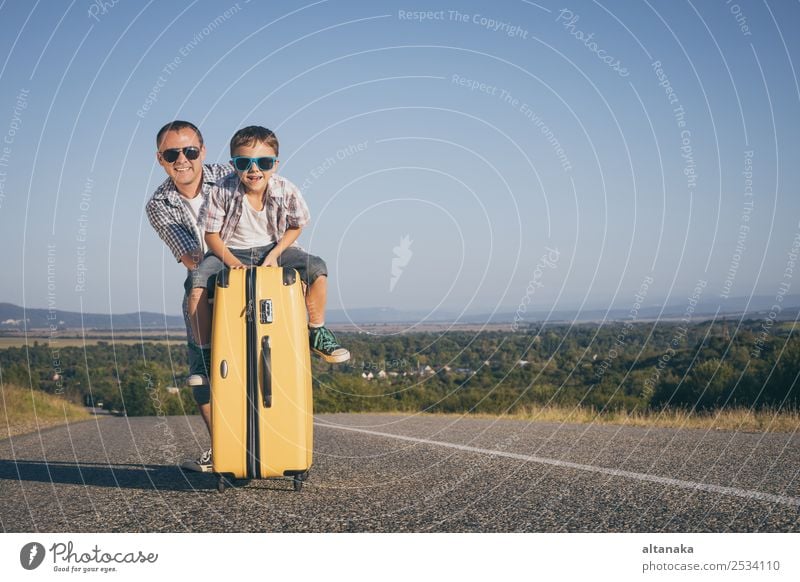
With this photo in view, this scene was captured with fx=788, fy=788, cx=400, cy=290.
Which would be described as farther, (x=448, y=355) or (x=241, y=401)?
(x=448, y=355)

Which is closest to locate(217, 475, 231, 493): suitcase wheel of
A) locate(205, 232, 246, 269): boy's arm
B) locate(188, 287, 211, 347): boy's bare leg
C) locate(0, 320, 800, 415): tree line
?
locate(188, 287, 211, 347): boy's bare leg

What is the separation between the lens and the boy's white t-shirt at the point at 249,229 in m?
5.63

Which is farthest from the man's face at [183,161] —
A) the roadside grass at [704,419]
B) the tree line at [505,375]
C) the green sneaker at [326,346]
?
the roadside grass at [704,419]

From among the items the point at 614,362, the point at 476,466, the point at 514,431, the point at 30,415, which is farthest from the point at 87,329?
the point at 614,362

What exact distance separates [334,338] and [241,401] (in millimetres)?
1199

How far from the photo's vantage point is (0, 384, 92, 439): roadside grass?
1191 cm

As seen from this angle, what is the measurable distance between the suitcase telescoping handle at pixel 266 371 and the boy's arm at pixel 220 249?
0.74m

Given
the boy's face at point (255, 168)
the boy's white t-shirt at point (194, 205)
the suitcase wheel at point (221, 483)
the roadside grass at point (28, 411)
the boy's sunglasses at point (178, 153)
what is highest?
the boy's sunglasses at point (178, 153)

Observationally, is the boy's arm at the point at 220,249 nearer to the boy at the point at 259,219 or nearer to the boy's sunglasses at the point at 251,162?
the boy at the point at 259,219

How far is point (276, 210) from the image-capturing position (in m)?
5.66

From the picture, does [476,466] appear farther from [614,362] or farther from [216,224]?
[614,362]
